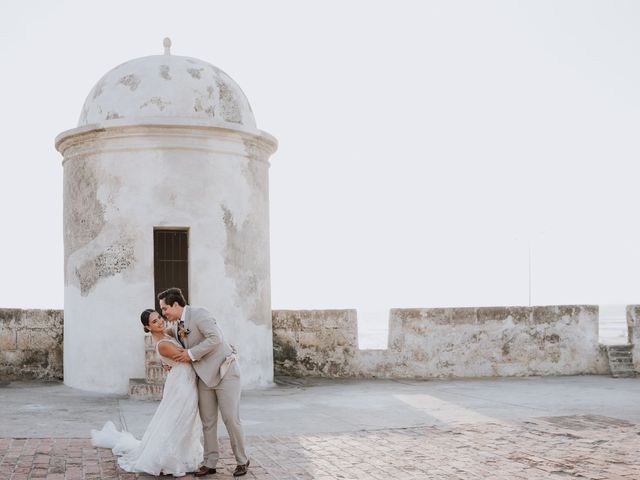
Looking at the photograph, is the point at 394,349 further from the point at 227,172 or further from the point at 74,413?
the point at 74,413

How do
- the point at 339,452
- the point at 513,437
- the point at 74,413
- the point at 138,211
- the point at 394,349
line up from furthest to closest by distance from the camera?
the point at 394,349 → the point at 138,211 → the point at 74,413 → the point at 513,437 → the point at 339,452

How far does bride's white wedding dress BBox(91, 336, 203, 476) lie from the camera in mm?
5934

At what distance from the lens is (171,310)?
241 inches

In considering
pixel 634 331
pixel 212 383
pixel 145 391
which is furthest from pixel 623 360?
pixel 212 383

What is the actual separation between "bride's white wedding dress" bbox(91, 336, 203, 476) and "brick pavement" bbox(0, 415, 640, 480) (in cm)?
18

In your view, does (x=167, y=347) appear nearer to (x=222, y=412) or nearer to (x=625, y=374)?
(x=222, y=412)

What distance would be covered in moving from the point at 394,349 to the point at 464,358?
118cm

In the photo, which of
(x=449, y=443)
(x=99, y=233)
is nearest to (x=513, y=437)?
(x=449, y=443)

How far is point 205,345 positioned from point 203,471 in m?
1.00

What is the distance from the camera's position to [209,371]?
611 centimetres

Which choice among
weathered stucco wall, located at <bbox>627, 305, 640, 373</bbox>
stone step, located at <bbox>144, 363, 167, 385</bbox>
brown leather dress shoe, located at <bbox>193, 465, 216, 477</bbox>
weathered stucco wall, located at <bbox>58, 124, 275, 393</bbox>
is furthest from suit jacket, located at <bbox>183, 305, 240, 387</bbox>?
weathered stucco wall, located at <bbox>627, 305, 640, 373</bbox>

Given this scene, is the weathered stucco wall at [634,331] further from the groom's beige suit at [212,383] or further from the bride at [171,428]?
the bride at [171,428]

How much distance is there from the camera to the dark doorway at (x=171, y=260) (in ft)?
37.2

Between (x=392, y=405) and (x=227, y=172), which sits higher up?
(x=227, y=172)
